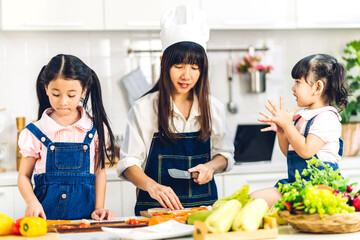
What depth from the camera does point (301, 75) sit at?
193cm

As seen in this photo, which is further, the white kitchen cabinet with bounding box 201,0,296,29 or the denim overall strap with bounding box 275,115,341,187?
the white kitchen cabinet with bounding box 201,0,296,29

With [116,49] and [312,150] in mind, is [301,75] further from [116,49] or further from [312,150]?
[116,49]

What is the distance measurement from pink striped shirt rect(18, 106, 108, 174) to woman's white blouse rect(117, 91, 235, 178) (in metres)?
0.15

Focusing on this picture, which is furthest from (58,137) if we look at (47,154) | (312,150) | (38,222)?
Result: (312,150)

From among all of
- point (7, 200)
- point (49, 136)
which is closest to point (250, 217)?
point (49, 136)

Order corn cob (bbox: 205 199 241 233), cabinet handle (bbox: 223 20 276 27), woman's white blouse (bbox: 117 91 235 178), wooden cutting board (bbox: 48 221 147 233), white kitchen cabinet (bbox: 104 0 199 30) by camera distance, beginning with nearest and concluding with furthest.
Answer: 1. corn cob (bbox: 205 199 241 233)
2. wooden cutting board (bbox: 48 221 147 233)
3. woman's white blouse (bbox: 117 91 235 178)
4. white kitchen cabinet (bbox: 104 0 199 30)
5. cabinet handle (bbox: 223 20 276 27)

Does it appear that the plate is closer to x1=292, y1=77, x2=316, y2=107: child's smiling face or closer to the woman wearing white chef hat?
the woman wearing white chef hat

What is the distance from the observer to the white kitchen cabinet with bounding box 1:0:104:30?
9.97 feet

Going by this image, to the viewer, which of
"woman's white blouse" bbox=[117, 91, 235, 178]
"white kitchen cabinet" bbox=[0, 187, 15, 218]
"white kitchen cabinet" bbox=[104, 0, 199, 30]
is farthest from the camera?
"white kitchen cabinet" bbox=[104, 0, 199, 30]

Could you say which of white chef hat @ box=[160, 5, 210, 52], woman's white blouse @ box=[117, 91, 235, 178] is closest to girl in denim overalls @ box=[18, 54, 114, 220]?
woman's white blouse @ box=[117, 91, 235, 178]

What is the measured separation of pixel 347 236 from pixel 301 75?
723 millimetres

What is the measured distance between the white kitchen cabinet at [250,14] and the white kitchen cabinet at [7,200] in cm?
149

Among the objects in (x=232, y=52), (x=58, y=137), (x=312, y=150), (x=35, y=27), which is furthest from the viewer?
(x=232, y=52)

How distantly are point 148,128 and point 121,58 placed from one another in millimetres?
1409
